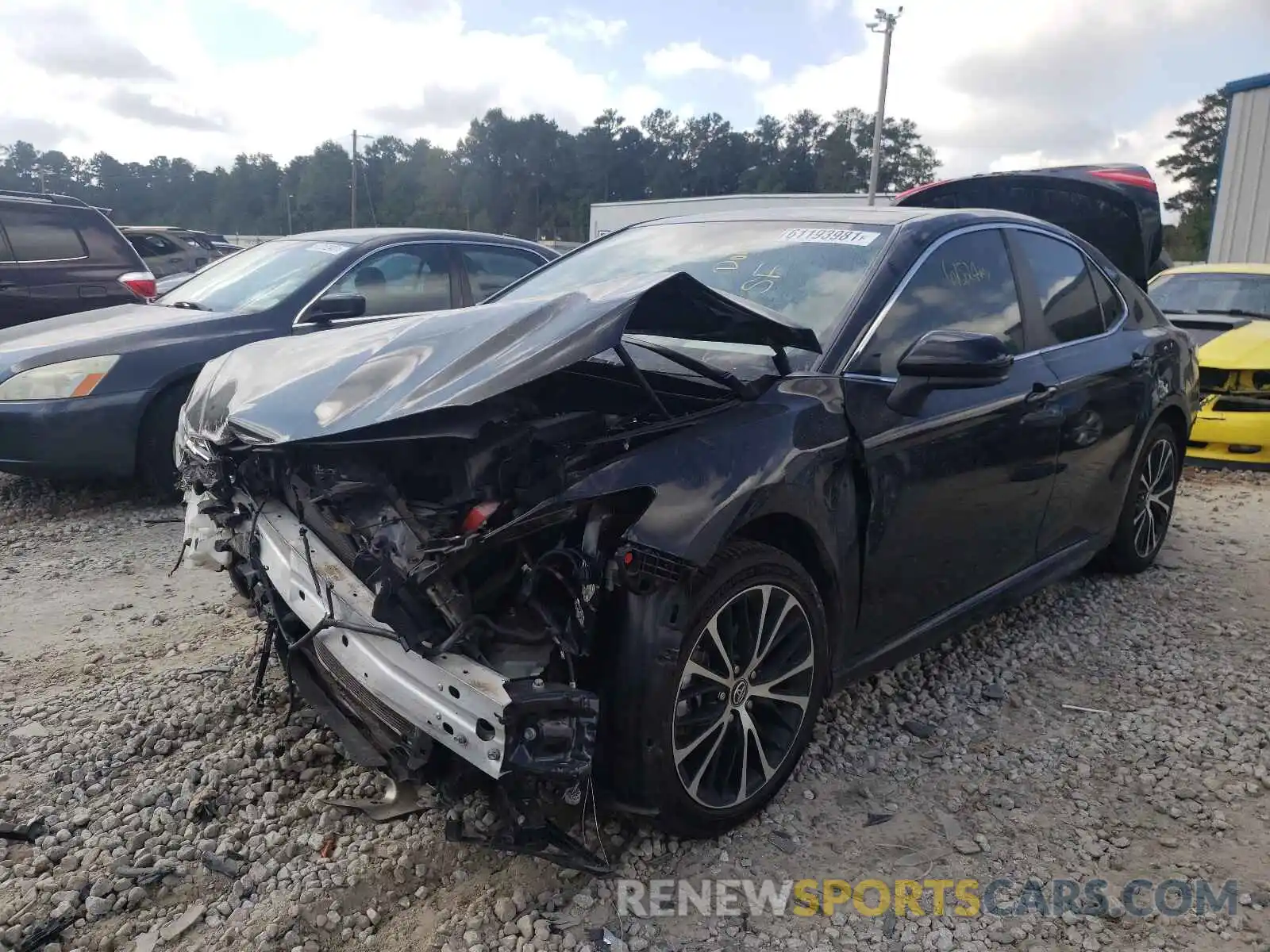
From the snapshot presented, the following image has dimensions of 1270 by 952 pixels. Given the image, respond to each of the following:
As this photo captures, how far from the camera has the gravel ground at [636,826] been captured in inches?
86.9

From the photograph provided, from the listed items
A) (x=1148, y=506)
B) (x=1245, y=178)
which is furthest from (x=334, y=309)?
(x=1245, y=178)

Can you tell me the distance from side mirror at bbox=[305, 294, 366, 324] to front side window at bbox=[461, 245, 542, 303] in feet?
2.90

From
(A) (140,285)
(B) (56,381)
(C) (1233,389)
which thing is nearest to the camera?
(B) (56,381)

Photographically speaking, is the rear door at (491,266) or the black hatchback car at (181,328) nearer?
the black hatchback car at (181,328)

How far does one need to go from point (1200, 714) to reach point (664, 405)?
2.38 meters

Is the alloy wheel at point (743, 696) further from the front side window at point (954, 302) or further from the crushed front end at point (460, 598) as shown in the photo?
the front side window at point (954, 302)

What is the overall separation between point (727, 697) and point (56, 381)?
4.23 meters

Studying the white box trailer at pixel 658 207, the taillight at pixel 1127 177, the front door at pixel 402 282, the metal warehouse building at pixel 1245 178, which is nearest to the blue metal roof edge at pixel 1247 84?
the metal warehouse building at pixel 1245 178

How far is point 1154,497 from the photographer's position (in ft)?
15.2

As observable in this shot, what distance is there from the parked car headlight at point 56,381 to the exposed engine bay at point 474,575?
2.89 metres

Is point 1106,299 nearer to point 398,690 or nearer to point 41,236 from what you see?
point 398,690

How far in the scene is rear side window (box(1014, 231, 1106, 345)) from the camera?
3684 mm

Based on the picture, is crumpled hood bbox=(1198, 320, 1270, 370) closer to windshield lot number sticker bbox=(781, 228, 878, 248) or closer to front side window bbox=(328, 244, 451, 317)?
windshield lot number sticker bbox=(781, 228, 878, 248)

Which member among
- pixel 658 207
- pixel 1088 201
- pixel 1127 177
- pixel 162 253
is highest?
pixel 658 207
